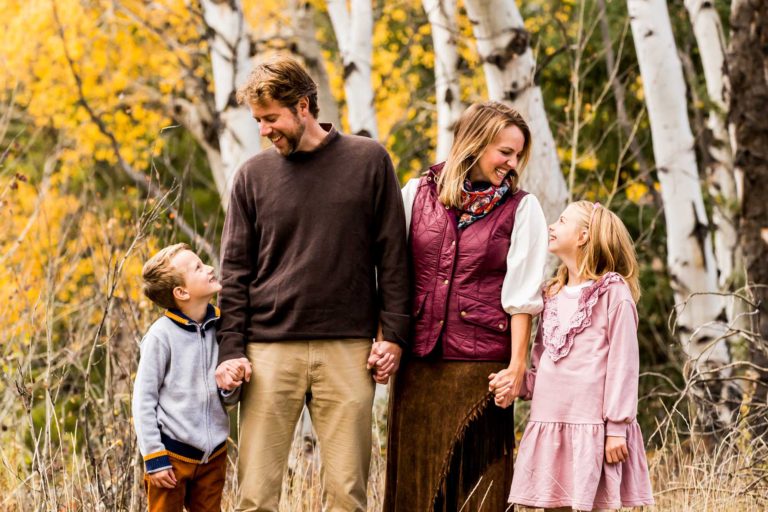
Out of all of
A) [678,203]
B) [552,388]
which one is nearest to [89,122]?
[678,203]

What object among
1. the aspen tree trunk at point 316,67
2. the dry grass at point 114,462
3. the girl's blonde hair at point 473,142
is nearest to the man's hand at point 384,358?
the girl's blonde hair at point 473,142

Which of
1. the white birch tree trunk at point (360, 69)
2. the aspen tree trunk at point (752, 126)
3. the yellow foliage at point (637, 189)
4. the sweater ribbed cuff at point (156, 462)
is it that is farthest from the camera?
the yellow foliage at point (637, 189)

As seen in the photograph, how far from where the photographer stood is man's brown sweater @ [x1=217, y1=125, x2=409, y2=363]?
3.22 meters

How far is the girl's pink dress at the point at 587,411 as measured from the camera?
3238 millimetres

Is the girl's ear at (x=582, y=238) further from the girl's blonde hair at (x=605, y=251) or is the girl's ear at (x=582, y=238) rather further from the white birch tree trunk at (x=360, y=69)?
the white birch tree trunk at (x=360, y=69)

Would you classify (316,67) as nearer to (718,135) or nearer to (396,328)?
(718,135)

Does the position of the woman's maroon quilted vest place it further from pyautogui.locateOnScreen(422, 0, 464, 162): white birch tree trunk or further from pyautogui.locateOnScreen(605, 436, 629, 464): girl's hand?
pyautogui.locateOnScreen(422, 0, 464, 162): white birch tree trunk

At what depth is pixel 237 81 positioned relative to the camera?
5773 millimetres

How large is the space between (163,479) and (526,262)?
1345 millimetres

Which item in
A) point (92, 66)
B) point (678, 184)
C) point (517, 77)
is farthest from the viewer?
point (92, 66)

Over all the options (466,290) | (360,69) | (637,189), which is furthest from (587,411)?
(637,189)

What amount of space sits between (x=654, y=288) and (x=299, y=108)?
22.7ft

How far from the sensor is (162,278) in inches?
127

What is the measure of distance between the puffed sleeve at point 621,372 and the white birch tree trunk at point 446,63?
2997mm
